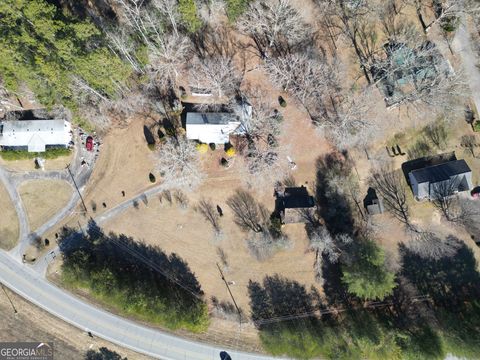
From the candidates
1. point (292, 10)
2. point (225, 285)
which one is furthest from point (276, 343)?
point (292, 10)

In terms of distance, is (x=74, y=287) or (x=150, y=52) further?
(x=74, y=287)

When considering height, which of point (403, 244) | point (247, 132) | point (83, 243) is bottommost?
point (403, 244)

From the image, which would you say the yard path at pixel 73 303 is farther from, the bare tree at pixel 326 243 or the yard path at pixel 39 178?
the bare tree at pixel 326 243

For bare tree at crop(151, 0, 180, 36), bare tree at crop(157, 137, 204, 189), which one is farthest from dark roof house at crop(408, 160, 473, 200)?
bare tree at crop(151, 0, 180, 36)

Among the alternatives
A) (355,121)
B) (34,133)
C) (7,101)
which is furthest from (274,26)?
(7,101)

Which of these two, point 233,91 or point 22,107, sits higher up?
point 22,107

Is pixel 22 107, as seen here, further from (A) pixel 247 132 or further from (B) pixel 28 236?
(A) pixel 247 132

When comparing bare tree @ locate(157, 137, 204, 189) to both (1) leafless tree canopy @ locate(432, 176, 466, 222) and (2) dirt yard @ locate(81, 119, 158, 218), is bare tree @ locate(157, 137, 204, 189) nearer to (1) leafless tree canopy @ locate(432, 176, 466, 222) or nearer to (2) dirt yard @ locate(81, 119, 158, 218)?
(2) dirt yard @ locate(81, 119, 158, 218)
